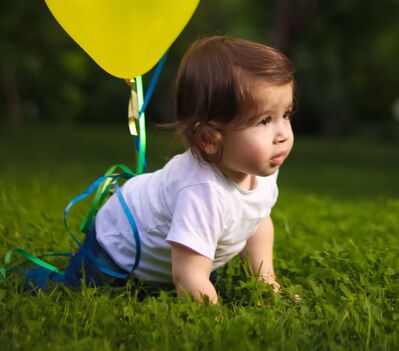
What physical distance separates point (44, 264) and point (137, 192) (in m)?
0.43

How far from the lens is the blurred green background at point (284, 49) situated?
15.4 meters

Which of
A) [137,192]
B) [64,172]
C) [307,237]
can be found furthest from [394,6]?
[137,192]

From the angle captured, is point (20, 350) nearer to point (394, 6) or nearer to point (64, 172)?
point (64, 172)

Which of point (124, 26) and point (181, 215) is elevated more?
point (124, 26)

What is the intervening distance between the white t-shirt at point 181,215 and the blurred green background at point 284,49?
35.5 feet

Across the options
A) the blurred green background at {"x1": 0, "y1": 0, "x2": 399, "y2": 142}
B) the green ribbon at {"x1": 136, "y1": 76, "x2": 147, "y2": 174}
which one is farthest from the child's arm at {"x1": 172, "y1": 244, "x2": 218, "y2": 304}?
the blurred green background at {"x1": 0, "y1": 0, "x2": 399, "y2": 142}

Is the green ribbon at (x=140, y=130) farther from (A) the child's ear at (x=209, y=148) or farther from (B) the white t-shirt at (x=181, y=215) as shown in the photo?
(A) the child's ear at (x=209, y=148)

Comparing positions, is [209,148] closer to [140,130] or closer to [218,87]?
[218,87]

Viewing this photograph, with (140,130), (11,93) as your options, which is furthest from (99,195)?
(11,93)

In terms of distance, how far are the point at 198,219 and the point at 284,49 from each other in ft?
36.7

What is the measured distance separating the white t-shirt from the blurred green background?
1082 cm

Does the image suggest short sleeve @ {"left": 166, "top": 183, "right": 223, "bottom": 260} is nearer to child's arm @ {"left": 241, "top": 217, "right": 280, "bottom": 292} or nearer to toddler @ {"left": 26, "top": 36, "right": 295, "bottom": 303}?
toddler @ {"left": 26, "top": 36, "right": 295, "bottom": 303}

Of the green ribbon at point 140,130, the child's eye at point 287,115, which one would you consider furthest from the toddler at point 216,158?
the green ribbon at point 140,130

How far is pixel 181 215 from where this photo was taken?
7.32 ft
